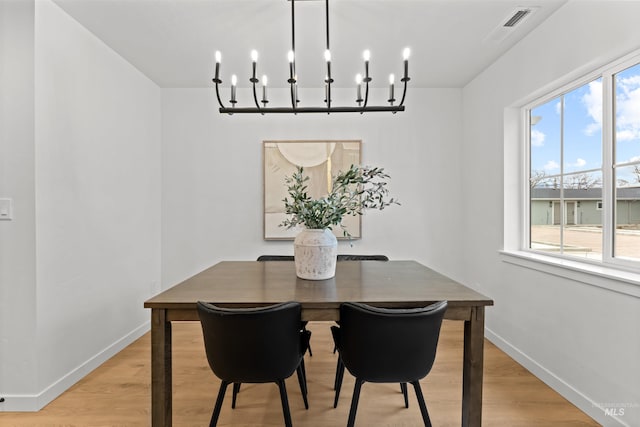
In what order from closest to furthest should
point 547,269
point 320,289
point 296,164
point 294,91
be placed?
point 320,289 < point 294,91 < point 547,269 < point 296,164

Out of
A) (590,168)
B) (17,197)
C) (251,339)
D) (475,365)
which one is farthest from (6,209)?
(590,168)

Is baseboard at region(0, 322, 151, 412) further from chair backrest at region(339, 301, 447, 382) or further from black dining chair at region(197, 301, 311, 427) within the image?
chair backrest at region(339, 301, 447, 382)

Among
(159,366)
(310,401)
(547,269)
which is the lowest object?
(310,401)

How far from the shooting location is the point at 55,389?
206 centimetres

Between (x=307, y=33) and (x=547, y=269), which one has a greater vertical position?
(x=307, y=33)

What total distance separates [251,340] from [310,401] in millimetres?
953

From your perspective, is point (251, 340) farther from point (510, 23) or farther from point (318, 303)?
point (510, 23)

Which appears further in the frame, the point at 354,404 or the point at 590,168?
the point at 590,168

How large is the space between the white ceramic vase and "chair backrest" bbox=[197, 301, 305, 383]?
0.43 meters

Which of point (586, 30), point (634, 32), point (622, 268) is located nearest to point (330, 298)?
point (622, 268)

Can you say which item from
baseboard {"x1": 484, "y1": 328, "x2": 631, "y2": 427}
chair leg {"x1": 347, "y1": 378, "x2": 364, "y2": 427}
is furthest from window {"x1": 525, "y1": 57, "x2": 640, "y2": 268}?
chair leg {"x1": 347, "y1": 378, "x2": 364, "y2": 427}

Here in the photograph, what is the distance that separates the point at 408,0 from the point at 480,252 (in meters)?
2.26

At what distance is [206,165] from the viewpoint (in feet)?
11.5

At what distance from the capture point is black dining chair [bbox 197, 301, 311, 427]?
131 centimetres
